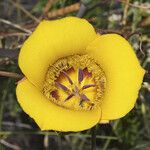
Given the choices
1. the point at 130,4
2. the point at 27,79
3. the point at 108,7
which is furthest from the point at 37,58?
the point at 108,7

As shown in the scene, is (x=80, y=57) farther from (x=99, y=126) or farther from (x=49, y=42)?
(x=99, y=126)

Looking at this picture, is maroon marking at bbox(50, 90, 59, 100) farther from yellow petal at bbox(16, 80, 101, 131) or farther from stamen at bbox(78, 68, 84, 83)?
yellow petal at bbox(16, 80, 101, 131)

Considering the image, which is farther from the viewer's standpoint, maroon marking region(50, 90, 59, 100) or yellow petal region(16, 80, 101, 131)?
maroon marking region(50, 90, 59, 100)

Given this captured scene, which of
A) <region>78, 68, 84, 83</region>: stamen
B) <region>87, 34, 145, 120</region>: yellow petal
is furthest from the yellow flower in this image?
<region>78, 68, 84, 83</region>: stamen

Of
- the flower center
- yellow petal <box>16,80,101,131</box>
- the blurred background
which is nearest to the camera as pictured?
yellow petal <box>16,80,101,131</box>

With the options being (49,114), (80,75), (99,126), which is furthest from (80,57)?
(99,126)

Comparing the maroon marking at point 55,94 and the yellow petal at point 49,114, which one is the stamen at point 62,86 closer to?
the maroon marking at point 55,94

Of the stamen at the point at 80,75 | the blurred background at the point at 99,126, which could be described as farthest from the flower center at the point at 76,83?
the blurred background at the point at 99,126
